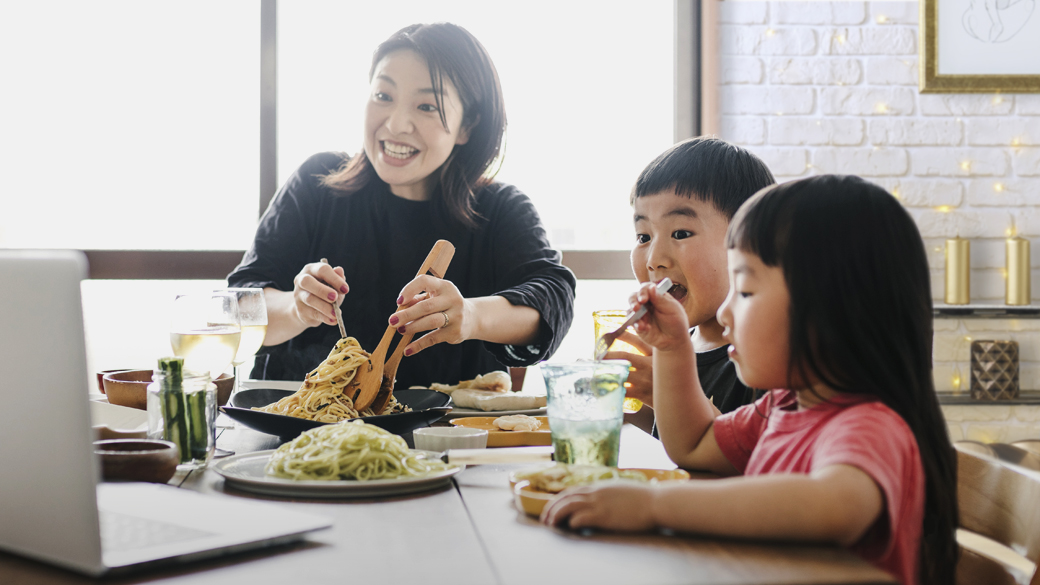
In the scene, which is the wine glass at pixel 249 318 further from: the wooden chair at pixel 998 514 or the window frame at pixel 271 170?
the window frame at pixel 271 170

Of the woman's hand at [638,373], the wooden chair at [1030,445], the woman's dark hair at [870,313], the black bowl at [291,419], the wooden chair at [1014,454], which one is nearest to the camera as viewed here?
the woman's dark hair at [870,313]

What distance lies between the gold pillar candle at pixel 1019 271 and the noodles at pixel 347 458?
2493 mm

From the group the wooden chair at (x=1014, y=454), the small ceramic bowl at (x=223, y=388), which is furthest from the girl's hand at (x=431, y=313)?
the wooden chair at (x=1014, y=454)

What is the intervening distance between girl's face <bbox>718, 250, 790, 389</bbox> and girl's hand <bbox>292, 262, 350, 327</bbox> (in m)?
0.73

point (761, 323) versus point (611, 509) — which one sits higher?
point (761, 323)

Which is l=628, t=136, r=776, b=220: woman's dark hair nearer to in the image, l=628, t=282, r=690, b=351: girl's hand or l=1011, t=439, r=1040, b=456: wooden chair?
l=628, t=282, r=690, b=351: girl's hand

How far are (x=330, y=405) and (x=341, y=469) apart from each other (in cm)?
33

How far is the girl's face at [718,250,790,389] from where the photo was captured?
0.75m

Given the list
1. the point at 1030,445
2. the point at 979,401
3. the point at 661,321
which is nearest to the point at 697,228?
the point at 661,321

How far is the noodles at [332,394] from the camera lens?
1.08m

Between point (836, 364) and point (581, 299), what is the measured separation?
7.29 ft

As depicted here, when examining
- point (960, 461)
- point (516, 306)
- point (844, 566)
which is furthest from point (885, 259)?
point (516, 306)

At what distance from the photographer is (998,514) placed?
92 cm

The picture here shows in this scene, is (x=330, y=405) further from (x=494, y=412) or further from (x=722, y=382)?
(x=722, y=382)
